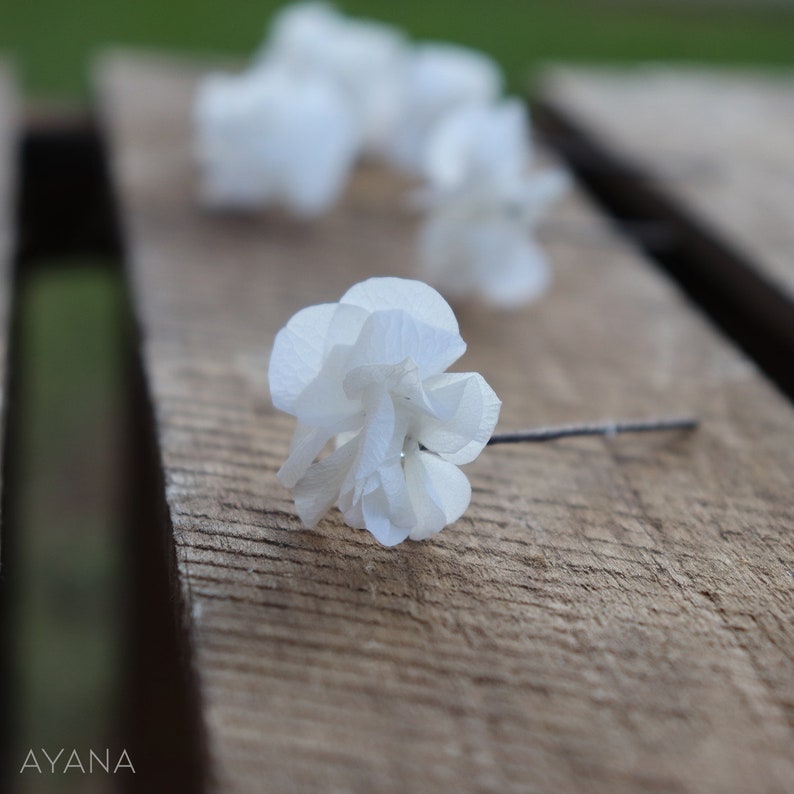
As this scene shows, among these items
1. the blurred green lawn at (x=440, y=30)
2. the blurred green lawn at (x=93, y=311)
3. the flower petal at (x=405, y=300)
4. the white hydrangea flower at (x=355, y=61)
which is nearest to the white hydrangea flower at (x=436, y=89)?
the white hydrangea flower at (x=355, y=61)

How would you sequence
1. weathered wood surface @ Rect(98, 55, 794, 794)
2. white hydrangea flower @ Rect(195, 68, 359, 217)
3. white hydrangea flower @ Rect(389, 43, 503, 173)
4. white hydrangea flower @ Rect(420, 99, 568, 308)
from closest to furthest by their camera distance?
weathered wood surface @ Rect(98, 55, 794, 794)
white hydrangea flower @ Rect(420, 99, 568, 308)
white hydrangea flower @ Rect(195, 68, 359, 217)
white hydrangea flower @ Rect(389, 43, 503, 173)

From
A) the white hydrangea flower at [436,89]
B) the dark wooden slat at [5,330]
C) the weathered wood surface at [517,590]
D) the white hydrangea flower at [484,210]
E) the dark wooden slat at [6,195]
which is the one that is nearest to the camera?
the weathered wood surface at [517,590]

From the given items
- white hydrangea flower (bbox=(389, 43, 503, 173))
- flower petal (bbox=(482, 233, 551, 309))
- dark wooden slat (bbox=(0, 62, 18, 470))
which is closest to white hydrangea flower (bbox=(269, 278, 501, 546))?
dark wooden slat (bbox=(0, 62, 18, 470))

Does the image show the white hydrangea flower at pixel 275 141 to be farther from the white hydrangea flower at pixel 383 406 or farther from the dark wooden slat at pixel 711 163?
the white hydrangea flower at pixel 383 406

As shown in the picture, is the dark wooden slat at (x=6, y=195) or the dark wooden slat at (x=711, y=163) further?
the dark wooden slat at (x=711, y=163)

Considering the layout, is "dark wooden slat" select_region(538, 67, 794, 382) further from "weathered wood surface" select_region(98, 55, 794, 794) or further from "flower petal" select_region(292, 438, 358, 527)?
"flower petal" select_region(292, 438, 358, 527)

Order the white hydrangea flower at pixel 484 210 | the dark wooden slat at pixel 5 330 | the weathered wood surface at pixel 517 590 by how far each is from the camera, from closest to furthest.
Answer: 1. the weathered wood surface at pixel 517 590
2. the dark wooden slat at pixel 5 330
3. the white hydrangea flower at pixel 484 210

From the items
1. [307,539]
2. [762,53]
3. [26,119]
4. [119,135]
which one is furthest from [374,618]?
[762,53]
